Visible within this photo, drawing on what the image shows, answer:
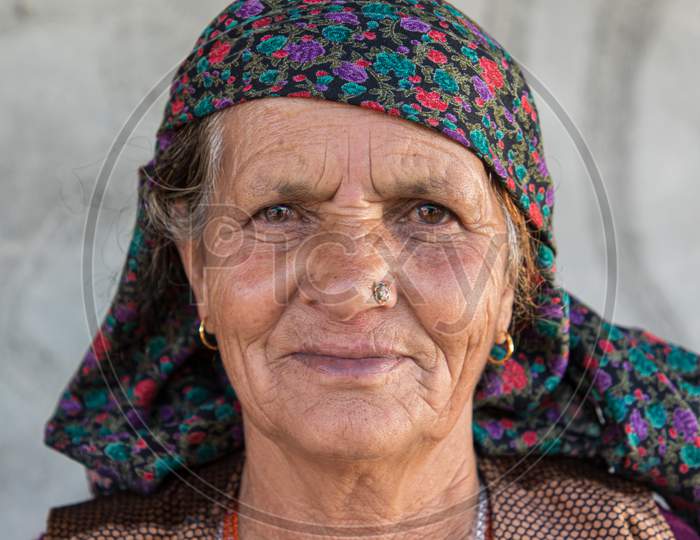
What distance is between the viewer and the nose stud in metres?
1.90

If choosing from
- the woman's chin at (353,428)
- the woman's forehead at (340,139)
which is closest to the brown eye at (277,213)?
the woman's forehead at (340,139)

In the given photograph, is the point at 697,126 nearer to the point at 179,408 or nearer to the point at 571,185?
the point at 571,185

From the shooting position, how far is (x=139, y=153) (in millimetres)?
3463

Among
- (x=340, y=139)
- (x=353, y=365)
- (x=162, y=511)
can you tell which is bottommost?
(x=162, y=511)

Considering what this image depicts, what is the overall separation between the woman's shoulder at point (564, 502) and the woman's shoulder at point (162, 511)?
0.73 m

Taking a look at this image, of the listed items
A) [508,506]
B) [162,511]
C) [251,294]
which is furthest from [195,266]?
[508,506]

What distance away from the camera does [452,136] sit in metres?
1.97

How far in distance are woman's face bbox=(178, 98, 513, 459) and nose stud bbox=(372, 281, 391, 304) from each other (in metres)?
0.01

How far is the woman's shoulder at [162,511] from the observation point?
231 centimetres

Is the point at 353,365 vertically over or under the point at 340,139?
under

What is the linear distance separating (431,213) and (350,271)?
268 millimetres

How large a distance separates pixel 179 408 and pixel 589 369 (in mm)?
1141

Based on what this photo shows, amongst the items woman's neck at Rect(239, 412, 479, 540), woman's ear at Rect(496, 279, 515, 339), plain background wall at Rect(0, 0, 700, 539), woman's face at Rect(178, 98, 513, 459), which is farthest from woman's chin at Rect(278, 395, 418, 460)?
plain background wall at Rect(0, 0, 700, 539)

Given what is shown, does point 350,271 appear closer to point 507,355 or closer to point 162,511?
point 507,355
